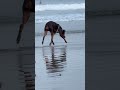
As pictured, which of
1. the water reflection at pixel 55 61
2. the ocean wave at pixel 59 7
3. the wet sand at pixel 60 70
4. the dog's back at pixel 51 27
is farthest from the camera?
the ocean wave at pixel 59 7

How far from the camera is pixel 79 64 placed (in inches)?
401

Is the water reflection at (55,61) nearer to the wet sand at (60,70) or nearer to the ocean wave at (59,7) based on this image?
the wet sand at (60,70)

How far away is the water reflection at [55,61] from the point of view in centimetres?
918

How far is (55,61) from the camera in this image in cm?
1095

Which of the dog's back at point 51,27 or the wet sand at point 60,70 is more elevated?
the dog's back at point 51,27

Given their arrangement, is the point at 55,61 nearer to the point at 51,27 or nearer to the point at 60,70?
the point at 60,70

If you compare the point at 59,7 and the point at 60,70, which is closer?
the point at 60,70

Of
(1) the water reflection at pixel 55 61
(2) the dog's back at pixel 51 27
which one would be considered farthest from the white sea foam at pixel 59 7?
(1) the water reflection at pixel 55 61

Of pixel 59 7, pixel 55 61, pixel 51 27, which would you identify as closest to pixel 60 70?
pixel 55 61

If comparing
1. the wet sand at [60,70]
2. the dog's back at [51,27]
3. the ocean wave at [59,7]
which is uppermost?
the ocean wave at [59,7]

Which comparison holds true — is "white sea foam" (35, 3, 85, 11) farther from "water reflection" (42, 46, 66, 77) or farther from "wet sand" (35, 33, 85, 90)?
"wet sand" (35, 33, 85, 90)
